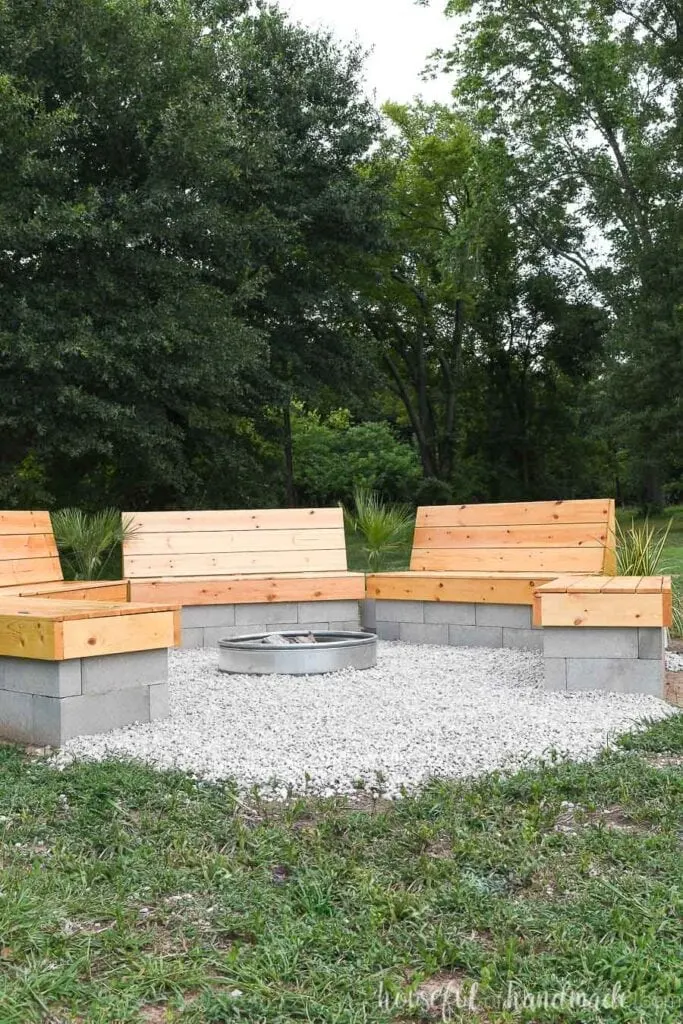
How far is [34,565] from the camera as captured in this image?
21.3 feet

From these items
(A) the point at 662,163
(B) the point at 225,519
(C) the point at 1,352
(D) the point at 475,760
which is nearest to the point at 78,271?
(C) the point at 1,352

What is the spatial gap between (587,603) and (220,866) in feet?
9.30

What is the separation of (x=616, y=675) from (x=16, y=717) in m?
3.03

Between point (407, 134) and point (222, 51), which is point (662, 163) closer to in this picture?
point (407, 134)

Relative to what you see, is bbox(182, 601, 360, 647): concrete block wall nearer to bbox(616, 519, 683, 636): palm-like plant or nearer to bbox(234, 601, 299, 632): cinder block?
bbox(234, 601, 299, 632): cinder block

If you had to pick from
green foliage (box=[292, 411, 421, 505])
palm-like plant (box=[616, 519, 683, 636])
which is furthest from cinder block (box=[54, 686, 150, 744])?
green foliage (box=[292, 411, 421, 505])

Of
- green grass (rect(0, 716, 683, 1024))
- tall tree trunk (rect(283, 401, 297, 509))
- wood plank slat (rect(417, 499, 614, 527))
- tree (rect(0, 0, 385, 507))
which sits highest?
tree (rect(0, 0, 385, 507))

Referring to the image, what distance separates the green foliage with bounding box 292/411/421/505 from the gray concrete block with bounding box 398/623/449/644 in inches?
641

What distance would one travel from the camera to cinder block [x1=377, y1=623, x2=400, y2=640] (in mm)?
7078

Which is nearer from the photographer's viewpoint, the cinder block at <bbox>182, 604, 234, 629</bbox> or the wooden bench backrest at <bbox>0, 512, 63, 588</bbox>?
the wooden bench backrest at <bbox>0, 512, 63, 588</bbox>

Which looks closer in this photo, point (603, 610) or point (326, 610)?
point (603, 610)

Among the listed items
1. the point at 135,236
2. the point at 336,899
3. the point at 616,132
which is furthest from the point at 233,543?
the point at 616,132

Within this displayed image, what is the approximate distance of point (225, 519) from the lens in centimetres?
716

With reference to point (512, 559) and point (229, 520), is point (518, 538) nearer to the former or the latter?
point (512, 559)
